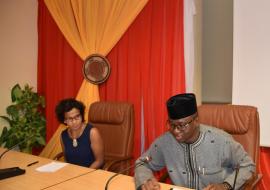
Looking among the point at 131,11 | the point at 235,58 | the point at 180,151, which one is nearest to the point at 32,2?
the point at 131,11

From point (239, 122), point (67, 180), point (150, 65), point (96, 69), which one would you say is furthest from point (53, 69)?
point (239, 122)

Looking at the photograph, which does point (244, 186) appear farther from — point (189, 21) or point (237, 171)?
point (189, 21)

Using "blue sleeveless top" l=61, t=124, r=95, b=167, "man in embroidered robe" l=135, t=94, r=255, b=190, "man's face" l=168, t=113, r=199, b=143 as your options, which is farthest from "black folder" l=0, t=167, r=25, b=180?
"man's face" l=168, t=113, r=199, b=143

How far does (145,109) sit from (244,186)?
61.5 inches

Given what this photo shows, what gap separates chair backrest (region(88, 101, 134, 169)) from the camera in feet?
9.47

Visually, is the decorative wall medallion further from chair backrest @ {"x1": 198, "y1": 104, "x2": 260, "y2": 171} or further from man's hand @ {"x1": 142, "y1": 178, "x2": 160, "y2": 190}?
man's hand @ {"x1": 142, "y1": 178, "x2": 160, "y2": 190}

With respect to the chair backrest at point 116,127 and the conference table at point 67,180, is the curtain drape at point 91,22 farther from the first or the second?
the conference table at point 67,180

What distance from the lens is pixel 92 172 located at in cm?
211

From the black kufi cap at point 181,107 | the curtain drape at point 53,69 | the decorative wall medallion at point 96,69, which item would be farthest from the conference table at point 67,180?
the curtain drape at point 53,69

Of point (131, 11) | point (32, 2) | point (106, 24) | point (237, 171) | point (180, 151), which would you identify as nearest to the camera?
point (237, 171)

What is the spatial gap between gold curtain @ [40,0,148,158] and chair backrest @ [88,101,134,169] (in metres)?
0.55

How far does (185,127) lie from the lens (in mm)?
1737

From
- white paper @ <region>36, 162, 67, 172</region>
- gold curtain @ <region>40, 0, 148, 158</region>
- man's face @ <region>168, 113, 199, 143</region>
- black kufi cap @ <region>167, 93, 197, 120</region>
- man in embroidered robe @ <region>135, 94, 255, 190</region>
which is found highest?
gold curtain @ <region>40, 0, 148, 158</region>

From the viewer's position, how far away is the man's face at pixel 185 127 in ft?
5.66
